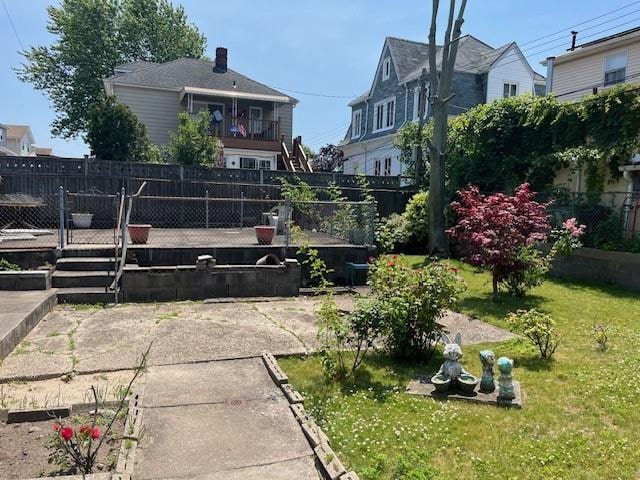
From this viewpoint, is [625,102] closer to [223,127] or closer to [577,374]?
[577,374]

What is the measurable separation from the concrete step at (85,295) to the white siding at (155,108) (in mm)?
17013

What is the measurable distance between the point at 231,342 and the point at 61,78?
34504 millimetres

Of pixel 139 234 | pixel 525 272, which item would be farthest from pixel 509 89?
pixel 139 234

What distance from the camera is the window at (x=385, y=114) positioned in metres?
24.1

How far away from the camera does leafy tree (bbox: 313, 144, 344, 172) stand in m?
32.2

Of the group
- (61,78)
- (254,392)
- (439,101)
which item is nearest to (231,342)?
(254,392)

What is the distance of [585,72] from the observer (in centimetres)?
1753

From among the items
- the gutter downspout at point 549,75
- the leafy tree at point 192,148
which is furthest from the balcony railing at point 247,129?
the gutter downspout at point 549,75

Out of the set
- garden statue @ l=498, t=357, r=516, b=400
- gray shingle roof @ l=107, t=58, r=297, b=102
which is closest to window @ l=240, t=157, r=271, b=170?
gray shingle roof @ l=107, t=58, r=297, b=102

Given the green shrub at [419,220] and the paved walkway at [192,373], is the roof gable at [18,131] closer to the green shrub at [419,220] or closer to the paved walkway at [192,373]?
the green shrub at [419,220]

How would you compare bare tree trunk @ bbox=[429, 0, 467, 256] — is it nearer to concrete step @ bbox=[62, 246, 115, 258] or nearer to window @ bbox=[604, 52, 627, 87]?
window @ bbox=[604, 52, 627, 87]

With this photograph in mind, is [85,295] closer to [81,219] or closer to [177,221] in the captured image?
[81,219]

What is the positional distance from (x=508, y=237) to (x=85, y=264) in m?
7.33

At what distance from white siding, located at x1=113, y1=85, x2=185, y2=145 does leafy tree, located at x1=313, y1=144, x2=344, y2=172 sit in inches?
434
